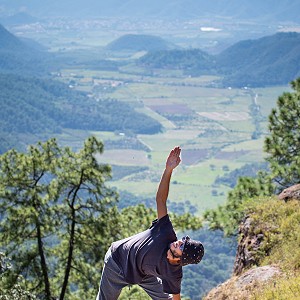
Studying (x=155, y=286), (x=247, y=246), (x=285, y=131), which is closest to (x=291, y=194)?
(x=247, y=246)

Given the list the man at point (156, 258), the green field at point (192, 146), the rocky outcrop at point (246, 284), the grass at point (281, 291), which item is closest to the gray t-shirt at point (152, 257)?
the man at point (156, 258)

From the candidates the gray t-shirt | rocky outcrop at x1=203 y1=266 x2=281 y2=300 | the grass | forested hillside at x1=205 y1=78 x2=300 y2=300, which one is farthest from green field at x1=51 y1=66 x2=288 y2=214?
the gray t-shirt

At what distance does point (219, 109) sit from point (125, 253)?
188m

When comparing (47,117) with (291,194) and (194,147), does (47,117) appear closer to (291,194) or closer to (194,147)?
(194,147)

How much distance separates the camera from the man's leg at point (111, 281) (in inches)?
218

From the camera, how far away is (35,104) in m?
196

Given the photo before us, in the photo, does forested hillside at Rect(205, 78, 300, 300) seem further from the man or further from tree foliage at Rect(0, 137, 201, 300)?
tree foliage at Rect(0, 137, 201, 300)

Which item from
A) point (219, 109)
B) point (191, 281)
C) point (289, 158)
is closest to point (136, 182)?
point (191, 281)

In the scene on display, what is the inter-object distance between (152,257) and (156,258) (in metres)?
0.04

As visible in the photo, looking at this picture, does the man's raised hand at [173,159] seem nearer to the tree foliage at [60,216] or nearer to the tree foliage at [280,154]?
the tree foliage at [280,154]

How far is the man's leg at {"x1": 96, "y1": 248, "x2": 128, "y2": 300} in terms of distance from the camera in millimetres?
5535

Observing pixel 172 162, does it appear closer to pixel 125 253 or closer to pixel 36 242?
pixel 125 253

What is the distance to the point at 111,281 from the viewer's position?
5.62m

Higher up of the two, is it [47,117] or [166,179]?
[166,179]
